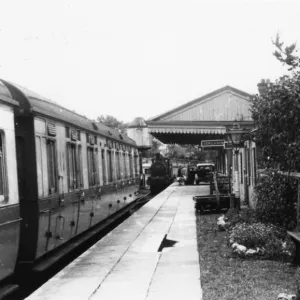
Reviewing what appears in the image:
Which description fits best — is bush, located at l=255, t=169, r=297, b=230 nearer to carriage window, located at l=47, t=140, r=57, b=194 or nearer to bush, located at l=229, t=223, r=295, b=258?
bush, located at l=229, t=223, r=295, b=258

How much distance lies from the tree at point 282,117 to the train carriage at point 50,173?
3.21 metres

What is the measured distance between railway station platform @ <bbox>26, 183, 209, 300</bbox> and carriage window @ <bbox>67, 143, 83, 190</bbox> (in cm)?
124

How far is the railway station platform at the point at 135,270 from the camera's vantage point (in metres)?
6.70

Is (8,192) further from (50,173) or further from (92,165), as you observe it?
(92,165)

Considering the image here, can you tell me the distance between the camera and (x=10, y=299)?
25.0 feet

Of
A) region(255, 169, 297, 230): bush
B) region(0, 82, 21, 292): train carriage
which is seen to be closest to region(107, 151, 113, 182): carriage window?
region(255, 169, 297, 230): bush

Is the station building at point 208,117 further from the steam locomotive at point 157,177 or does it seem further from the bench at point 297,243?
the steam locomotive at point 157,177

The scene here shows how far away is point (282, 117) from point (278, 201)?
8.40 feet

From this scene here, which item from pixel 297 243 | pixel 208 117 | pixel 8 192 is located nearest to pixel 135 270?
pixel 297 243

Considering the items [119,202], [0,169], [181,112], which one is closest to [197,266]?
[0,169]

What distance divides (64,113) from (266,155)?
3.58m

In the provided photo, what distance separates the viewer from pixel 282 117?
306 inches

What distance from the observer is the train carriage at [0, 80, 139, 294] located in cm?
744

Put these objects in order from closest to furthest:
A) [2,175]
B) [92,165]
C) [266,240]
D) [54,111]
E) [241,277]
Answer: [2,175] → [241,277] → [266,240] → [54,111] → [92,165]
